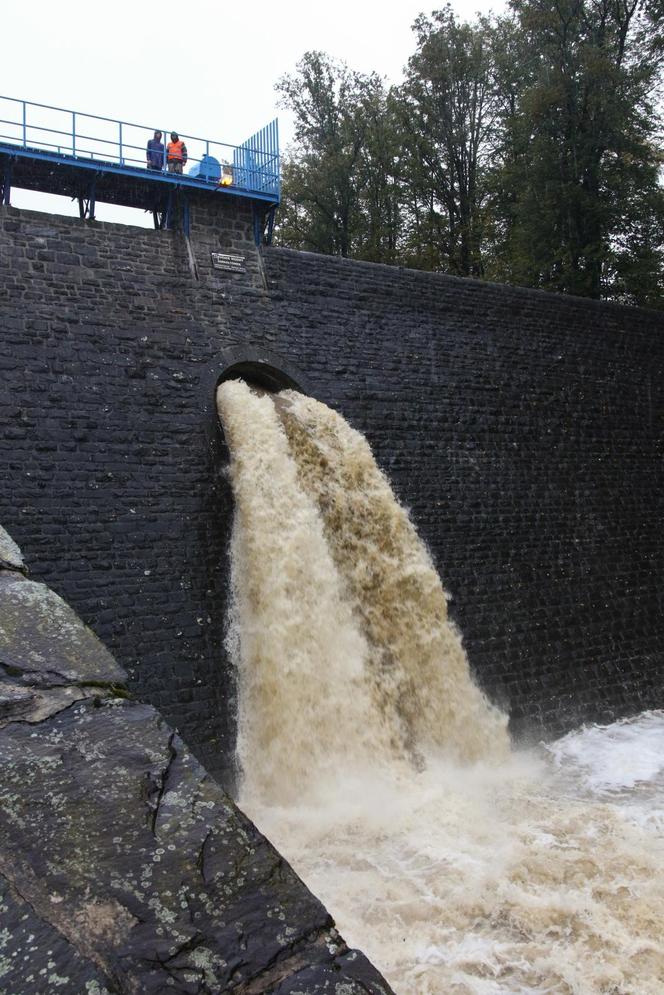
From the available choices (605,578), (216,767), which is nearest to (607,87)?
(605,578)

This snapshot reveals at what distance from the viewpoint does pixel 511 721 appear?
823 cm

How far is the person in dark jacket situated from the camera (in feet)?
27.5

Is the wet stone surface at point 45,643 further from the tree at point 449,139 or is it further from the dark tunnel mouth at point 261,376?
the tree at point 449,139

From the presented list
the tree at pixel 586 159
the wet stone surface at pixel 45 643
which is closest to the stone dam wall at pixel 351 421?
the wet stone surface at pixel 45 643

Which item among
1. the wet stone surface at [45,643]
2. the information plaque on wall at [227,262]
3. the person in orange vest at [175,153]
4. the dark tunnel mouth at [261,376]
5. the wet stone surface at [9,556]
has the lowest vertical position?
the wet stone surface at [45,643]

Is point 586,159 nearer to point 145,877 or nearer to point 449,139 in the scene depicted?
point 449,139

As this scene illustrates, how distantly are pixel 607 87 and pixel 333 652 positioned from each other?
41.3 feet

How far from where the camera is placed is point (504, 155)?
2042cm

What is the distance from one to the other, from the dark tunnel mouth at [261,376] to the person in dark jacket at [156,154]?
2.25m

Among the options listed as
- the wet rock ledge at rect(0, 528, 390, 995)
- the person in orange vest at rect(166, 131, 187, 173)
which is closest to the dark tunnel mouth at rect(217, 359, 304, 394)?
the person in orange vest at rect(166, 131, 187, 173)

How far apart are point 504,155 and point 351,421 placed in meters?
14.7

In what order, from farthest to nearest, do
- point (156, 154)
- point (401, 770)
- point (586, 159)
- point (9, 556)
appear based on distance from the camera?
point (586, 159)
point (156, 154)
point (401, 770)
point (9, 556)

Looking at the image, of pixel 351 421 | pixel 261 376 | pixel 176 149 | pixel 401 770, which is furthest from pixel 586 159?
pixel 401 770

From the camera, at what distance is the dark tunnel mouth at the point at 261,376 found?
7883 millimetres
